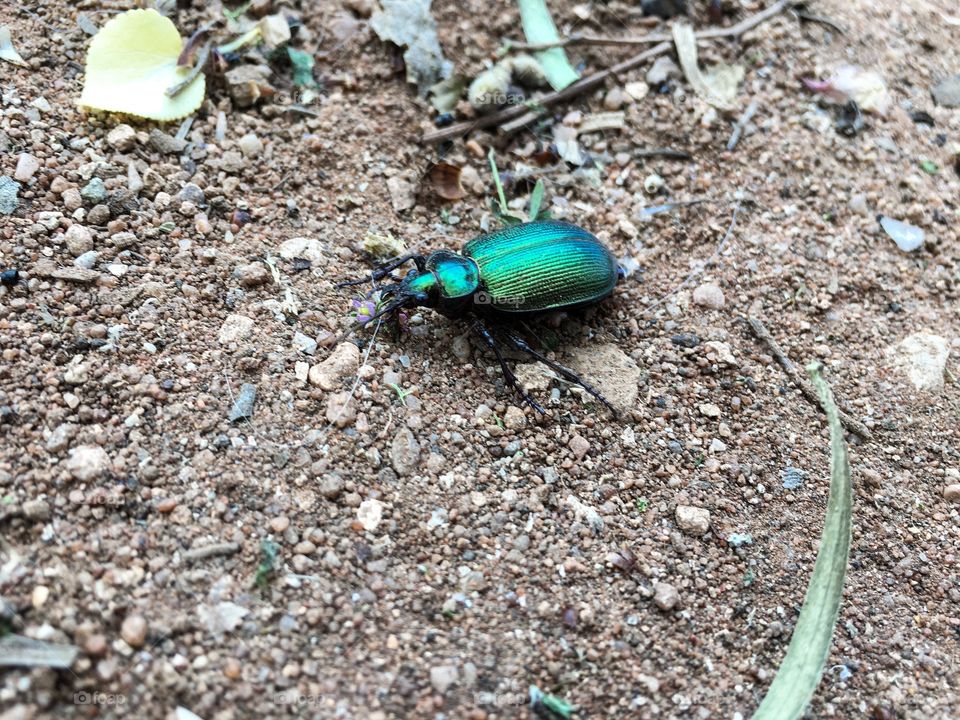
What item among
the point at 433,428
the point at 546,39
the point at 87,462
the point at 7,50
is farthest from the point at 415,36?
the point at 87,462

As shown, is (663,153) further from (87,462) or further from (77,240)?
(87,462)

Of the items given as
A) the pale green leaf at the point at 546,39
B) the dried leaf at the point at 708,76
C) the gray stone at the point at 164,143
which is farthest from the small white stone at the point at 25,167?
the dried leaf at the point at 708,76

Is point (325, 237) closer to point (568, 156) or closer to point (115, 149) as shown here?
point (115, 149)

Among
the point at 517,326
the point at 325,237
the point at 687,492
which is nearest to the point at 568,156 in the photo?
the point at 517,326

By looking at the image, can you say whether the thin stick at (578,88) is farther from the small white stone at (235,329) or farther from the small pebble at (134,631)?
the small pebble at (134,631)

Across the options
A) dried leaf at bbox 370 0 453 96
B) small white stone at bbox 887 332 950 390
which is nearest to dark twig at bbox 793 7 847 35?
small white stone at bbox 887 332 950 390

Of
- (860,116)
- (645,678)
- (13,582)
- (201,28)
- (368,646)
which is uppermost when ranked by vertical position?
(201,28)
